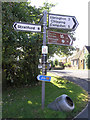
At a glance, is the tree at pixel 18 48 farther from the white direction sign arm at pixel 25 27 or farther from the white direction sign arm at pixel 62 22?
the white direction sign arm at pixel 62 22

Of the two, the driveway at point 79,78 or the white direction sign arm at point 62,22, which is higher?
the white direction sign arm at point 62,22

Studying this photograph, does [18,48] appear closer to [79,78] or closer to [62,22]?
[62,22]

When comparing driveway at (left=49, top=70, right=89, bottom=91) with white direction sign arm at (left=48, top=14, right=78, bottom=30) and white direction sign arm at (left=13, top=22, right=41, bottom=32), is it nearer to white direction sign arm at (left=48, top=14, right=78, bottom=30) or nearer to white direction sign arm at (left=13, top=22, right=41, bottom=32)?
white direction sign arm at (left=48, top=14, right=78, bottom=30)

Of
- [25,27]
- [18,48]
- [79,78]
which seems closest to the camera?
[25,27]

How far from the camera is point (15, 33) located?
6.49 m

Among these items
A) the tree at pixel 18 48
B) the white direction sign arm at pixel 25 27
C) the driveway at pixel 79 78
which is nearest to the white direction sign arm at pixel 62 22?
the white direction sign arm at pixel 25 27

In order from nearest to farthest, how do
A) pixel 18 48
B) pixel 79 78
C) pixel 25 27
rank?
1. pixel 25 27
2. pixel 18 48
3. pixel 79 78

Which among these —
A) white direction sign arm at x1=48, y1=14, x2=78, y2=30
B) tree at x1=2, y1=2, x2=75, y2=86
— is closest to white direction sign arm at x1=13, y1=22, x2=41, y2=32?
white direction sign arm at x1=48, y1=14, x2=78, y2=30

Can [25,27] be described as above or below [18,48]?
above

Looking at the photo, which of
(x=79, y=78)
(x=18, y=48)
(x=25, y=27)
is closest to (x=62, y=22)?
(x=25, y=27)

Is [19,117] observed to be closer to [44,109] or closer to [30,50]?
[44,109]

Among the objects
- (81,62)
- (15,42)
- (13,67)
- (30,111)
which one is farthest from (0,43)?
(81,62)

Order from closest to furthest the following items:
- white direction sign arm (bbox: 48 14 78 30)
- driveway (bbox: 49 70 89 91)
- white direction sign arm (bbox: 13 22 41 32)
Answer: white direction sign arm (bbox: 13 22 41 32) < white direction sign arm (bbox: 48 14 78 30) < driveway (bbox: 49 70 89 91)

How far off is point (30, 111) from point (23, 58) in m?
4.25
